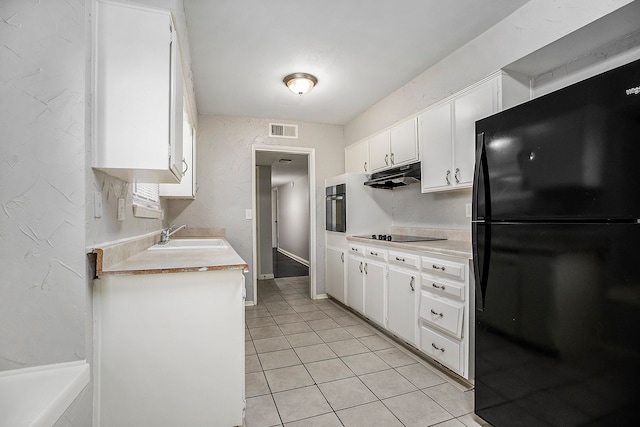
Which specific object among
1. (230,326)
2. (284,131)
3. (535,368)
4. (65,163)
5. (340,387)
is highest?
(284,131)

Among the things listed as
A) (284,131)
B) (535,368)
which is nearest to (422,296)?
(535,368)

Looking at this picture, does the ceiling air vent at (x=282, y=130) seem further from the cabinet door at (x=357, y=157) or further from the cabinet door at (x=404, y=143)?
the cabinet door at (x=404, y=143)

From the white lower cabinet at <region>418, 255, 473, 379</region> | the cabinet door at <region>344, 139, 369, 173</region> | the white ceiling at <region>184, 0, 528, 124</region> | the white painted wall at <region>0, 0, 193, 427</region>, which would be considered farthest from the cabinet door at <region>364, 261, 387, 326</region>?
the white painted wall at <region>0, 0, 193, 427</region>

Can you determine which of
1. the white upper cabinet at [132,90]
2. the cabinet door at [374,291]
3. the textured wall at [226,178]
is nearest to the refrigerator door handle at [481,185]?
the cabinet door at [374,291]

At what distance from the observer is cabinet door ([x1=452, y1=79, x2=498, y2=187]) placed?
91.7 inches

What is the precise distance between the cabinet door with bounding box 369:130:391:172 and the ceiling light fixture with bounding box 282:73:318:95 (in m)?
0.99

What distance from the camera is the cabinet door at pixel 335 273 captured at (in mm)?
4070

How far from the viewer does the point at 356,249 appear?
3711 mm

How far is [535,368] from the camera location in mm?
1468

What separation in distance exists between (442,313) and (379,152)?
2.04 metres

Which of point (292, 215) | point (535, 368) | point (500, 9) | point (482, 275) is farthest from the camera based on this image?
point (292, 215)

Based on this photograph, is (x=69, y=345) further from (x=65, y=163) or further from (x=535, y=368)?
(x=535, y=368)

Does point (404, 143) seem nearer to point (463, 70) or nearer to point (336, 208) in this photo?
point (463, 70)

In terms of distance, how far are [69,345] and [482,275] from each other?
1920 millimetres
